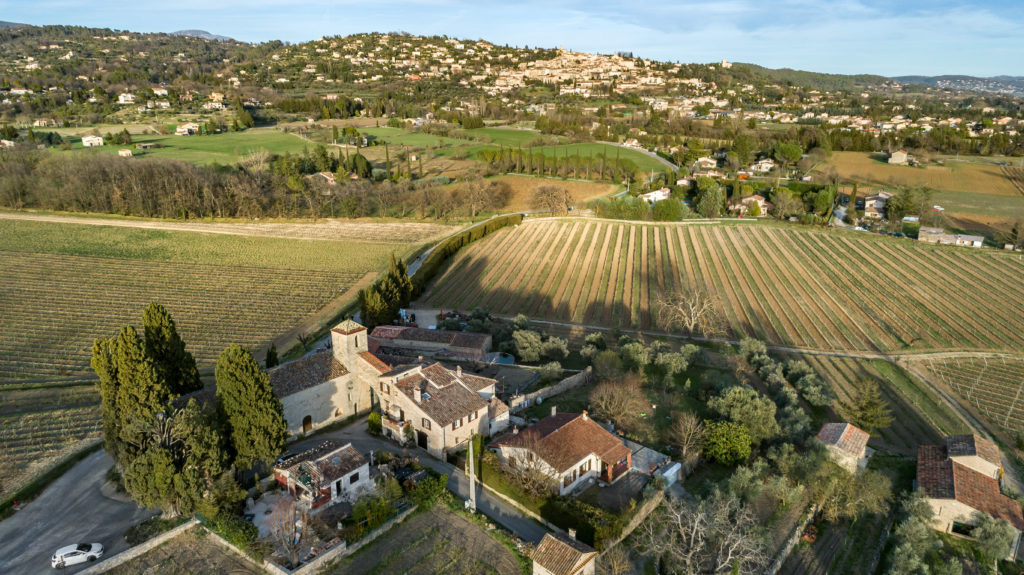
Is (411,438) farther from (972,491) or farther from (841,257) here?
(841,257)

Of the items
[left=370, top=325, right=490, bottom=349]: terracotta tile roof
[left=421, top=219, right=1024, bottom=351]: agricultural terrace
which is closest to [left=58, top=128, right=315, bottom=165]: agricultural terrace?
[left=421, top=219, right=1024, bottom=351]: agricultural terrace

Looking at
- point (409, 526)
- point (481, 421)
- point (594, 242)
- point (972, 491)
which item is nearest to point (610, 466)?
point (481, 421)

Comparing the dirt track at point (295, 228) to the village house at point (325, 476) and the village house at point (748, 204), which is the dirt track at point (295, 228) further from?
the village house at point (325, 476)

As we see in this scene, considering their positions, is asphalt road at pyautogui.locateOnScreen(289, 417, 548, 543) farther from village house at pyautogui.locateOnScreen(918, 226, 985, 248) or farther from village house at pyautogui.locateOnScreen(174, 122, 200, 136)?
village house at pyautogui.locateOnScreen(174, 122, 200, 136)

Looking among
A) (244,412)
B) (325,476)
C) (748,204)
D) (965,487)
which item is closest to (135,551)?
(244,412)

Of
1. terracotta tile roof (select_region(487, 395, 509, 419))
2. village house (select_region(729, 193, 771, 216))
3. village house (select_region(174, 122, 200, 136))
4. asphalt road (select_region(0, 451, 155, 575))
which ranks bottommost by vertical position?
asphalt road (select_region(0, 451, 155, 575))

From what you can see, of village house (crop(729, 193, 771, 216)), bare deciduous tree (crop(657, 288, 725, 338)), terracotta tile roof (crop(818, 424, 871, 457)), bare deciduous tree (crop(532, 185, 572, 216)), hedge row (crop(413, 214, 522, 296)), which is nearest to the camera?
terracotta tile roof (crop(818, 424, 871, 457))

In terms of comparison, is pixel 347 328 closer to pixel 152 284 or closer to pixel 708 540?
pixel 708 540
